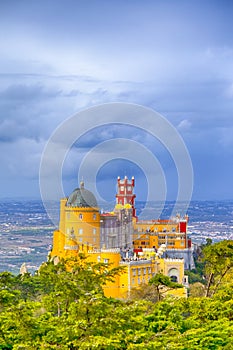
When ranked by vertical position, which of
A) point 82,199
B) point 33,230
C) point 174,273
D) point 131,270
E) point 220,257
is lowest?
point 220,257

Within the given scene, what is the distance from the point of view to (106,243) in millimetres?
57281

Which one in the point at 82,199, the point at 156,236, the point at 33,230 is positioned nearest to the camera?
the point at 82,199

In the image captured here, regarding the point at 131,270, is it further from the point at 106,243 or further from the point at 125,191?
the point at 125,191

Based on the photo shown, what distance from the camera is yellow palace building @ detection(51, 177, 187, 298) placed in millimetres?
51500

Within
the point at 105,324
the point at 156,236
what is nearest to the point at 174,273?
the point at 156,236

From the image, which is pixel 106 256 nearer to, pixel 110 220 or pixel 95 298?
pixel 110 220

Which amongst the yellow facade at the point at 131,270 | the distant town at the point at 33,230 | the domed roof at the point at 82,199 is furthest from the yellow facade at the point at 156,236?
the yellow facade at the point at 131,270

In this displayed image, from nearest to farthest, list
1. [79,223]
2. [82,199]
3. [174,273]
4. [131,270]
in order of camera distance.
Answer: [131,270]
[174,273]
[79,223]
[82,199]

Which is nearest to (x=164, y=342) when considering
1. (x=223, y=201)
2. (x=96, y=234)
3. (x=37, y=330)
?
(x=37, y=330)

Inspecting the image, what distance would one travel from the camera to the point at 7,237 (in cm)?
9112

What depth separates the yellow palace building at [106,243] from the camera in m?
51.5

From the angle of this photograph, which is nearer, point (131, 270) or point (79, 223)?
point (131, 270)

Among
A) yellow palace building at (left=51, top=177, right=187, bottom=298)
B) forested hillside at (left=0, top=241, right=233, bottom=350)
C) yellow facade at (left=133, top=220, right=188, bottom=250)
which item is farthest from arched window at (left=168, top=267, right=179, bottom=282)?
forested hillside at (left=0, top=241, right=233, bottom=350)

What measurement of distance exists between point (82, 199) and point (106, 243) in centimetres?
408
